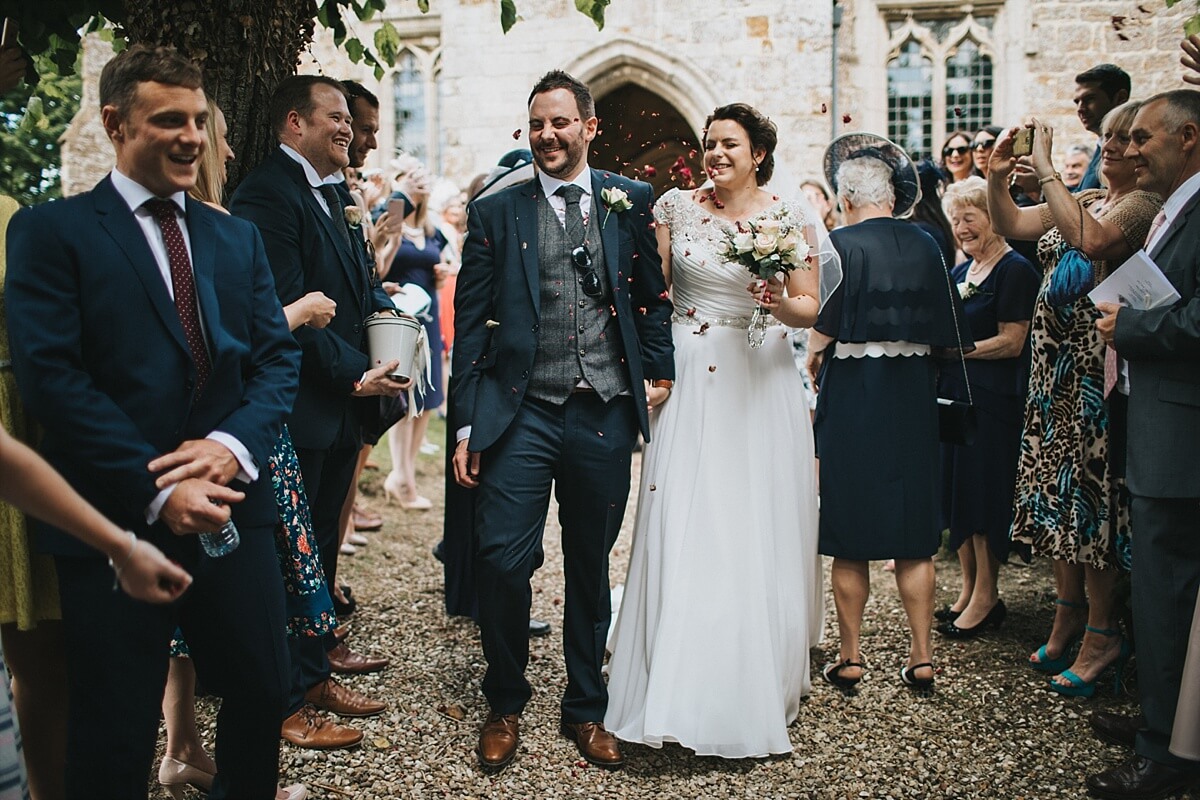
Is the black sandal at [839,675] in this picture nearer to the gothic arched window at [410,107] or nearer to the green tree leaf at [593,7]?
the green tree leaf at [593,7]

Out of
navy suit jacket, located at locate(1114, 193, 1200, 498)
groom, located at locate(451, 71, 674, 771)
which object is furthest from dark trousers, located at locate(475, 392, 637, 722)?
navy suit jacket, located at locate(1114, 193, 1200, 498)

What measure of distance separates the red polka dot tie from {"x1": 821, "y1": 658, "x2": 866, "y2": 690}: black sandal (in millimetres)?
3313

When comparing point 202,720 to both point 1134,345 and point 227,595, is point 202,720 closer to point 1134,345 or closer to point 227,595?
point 227,595

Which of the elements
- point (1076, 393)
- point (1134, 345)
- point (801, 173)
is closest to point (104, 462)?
point (1134, 345)

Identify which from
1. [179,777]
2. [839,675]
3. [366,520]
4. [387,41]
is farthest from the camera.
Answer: [366,520]

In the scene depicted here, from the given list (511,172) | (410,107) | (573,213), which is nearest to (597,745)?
(573,213)

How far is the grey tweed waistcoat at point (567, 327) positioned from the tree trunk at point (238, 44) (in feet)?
4.69

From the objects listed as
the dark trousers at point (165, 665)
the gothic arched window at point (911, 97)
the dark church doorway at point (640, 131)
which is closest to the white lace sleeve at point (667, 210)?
the dark trousers at point (165, 665)

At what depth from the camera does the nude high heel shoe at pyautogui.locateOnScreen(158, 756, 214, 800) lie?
3445 mm

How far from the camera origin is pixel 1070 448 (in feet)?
15.1

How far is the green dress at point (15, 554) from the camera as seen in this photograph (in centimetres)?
282

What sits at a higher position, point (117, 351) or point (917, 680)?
point (117, 351)

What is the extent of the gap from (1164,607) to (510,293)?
8.79 ft

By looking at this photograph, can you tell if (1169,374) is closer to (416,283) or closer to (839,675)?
(839,675)
